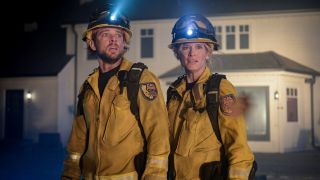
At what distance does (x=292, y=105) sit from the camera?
727 inches

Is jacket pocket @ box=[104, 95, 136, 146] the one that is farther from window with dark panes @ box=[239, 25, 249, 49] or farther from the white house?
window with dark panes @ box=[239, 25, 249, 49]

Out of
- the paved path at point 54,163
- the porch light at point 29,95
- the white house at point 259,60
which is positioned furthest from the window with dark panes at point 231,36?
the porch light at point 29,95

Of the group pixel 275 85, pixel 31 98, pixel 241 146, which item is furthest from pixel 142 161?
pixel 31 98

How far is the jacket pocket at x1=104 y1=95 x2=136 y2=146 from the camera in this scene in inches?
128

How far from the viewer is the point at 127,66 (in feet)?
11.7

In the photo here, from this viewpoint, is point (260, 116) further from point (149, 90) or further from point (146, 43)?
point (149, 90)

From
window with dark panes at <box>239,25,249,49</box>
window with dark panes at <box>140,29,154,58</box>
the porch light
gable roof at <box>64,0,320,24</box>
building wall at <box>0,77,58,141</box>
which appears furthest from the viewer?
the porch light

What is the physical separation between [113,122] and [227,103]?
88cm

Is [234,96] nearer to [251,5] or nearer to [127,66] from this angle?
[127,66]

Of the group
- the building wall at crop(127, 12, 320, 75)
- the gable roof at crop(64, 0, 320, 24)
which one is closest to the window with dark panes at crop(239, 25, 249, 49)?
the building wall at crop(127, 12, 320, 75)

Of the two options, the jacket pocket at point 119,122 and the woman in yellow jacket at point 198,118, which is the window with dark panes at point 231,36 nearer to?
the woman in yellow jacket at point 198,118

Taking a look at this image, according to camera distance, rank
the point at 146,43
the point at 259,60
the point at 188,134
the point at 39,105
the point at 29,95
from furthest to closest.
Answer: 1. the point at 39,105
2. the point at 29,95
3. the point at 146,43
4. the point at 259,60
5. the point at 188,134

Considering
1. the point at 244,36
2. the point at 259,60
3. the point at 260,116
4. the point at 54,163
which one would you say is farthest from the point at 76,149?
the point at 244,36

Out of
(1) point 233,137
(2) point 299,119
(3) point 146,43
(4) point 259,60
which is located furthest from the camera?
(3) point 146,43
